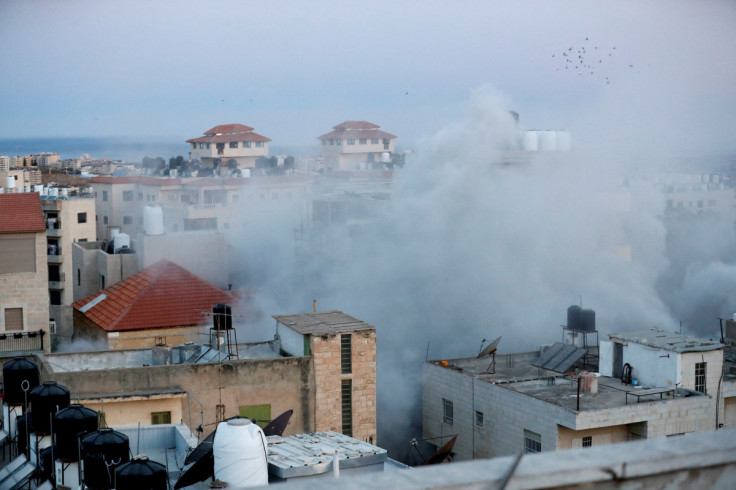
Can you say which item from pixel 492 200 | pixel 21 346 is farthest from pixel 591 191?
pixel 21 346

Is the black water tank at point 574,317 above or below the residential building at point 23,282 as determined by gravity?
below

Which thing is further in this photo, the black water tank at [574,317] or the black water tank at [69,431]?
the black water tank at [574,317]

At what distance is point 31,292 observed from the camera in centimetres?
2192

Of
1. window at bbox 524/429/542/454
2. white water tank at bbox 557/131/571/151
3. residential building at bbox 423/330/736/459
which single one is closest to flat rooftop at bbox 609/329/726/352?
residential building at bbox 423/330/736/459

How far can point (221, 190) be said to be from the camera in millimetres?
47719

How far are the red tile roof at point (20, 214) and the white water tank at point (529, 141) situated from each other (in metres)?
24.3

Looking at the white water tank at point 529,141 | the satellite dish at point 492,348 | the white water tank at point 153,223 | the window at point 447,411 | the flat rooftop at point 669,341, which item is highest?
the white water tank at point 529,141

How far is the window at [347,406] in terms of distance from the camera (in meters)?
18.1

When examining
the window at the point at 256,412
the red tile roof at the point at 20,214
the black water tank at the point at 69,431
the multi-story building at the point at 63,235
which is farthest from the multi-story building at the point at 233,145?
the black water tank at the point at 69,431

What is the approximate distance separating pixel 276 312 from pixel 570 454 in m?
26.3

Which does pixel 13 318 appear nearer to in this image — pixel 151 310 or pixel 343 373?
pixel 151 310

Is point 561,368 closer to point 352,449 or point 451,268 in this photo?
point 352,449

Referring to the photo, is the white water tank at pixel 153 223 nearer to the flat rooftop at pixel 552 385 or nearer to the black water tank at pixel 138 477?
the flat rooftop at pixel 552 385

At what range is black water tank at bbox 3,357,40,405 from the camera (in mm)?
14727
